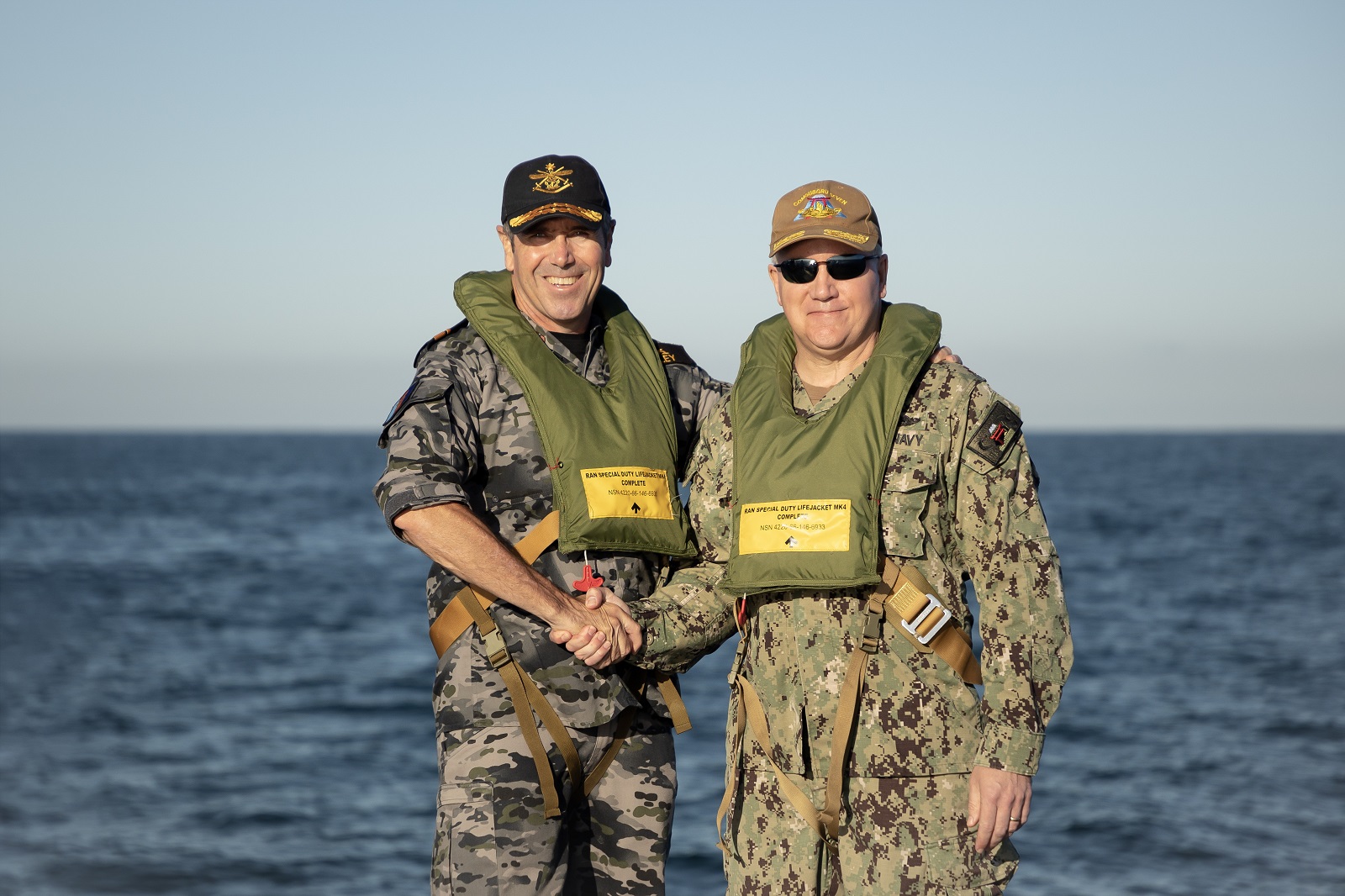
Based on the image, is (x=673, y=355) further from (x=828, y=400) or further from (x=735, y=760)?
(x=735, y=760)

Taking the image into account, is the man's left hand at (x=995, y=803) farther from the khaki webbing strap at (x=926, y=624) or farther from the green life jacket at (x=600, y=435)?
the green life jacket at (x=600, y=435)

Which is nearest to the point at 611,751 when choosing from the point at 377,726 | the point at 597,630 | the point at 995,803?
the point at 597,630

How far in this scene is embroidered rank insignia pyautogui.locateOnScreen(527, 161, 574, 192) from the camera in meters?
4.75

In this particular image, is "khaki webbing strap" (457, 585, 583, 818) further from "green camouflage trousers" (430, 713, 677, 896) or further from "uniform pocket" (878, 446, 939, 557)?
"uniform pocket" (878, 446, 939, 557)

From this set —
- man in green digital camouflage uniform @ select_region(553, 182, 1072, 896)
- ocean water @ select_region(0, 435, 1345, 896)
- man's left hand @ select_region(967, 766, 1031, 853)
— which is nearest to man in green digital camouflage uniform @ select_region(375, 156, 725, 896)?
man in green digital camouflage uniform @ select_region(553, 182, 1072, 896)

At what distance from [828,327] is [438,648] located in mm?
1883

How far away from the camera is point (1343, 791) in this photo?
1722cm

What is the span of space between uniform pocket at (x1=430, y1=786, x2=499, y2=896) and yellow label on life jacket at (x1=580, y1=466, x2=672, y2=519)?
3.65ft

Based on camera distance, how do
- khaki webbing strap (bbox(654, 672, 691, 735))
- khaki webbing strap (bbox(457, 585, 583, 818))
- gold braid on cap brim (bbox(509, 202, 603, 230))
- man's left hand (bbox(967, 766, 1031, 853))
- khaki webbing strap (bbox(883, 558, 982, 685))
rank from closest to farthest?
man's left hand (bbox(967, 766, 1031, 853))
khaki webbing strap (bbox(883, 558, 982, 685))
khaki webbing strap (bbox(457, 585, 583, 818))
gold braid on cap brim (bbox(509, 202, 603, 230))
khaki webbing strap (bbox(654, 672, 691, 735))

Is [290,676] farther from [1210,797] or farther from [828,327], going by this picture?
[828,327]

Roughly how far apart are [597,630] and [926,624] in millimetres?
1167

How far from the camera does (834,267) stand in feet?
14.0

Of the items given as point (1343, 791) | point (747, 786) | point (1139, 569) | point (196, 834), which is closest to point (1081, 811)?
point (1343, 791)

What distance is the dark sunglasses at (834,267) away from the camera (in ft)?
14.0
